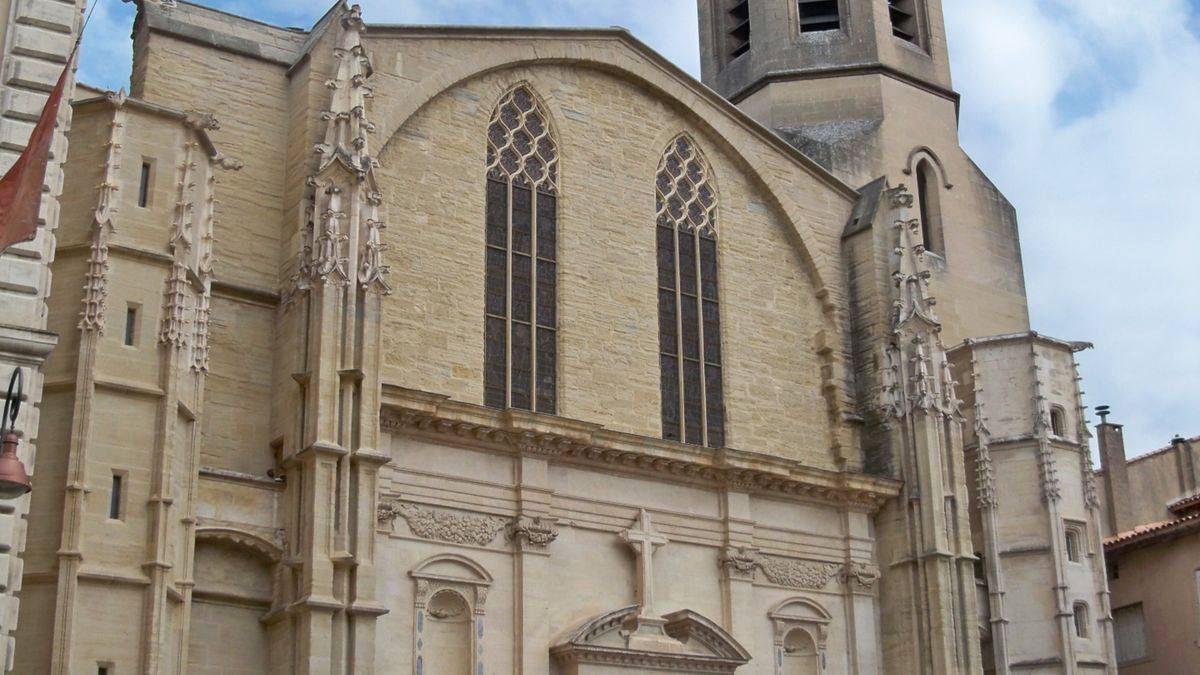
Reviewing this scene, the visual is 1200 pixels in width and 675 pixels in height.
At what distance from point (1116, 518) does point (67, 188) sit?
23.3m

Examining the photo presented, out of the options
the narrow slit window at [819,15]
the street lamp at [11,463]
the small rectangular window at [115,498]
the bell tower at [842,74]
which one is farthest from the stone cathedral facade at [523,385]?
the street lamp at [11,463]

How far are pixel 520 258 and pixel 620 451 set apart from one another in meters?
3.12

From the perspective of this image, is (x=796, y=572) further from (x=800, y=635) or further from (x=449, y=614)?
(x=449, y=614)

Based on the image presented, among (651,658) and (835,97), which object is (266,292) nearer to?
(651,658)

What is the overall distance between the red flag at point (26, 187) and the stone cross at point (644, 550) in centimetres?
1075

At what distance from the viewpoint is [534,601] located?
20703 millimetres

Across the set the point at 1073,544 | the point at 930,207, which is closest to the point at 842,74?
the point at 930,207

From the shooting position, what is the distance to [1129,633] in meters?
29.4

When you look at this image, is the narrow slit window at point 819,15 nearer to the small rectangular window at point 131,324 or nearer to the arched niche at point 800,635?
the arched niche at point 800,635

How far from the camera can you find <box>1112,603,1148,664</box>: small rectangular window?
2910 cm

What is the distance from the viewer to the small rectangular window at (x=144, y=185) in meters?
18.2

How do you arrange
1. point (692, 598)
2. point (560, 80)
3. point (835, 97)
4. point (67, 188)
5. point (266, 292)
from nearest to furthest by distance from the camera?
point (67, 188) < point (266, 292) < point (692, 598) < point (560, 80) < point (835, 97)

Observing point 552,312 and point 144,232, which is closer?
point 144,232

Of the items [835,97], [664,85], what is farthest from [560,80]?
[835,97]
